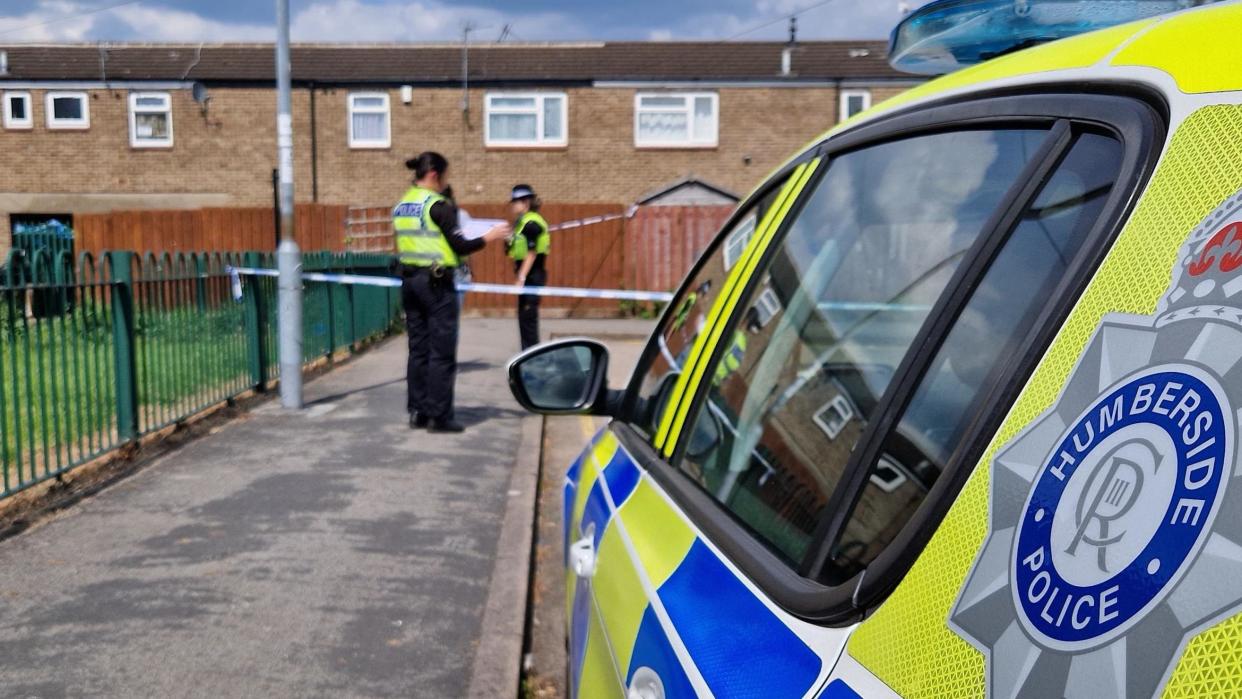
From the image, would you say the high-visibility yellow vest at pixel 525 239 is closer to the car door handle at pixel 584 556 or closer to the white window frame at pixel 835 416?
the car door handle at pixel 584 556

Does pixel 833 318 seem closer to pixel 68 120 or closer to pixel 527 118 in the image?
pixel 527 118

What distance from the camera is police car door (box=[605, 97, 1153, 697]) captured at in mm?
1204

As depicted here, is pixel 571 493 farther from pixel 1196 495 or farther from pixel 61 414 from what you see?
pixel 61 414

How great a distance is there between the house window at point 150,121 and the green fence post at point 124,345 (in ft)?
73.9

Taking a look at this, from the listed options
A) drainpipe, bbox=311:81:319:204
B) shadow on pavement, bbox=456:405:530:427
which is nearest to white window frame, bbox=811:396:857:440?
shadow on pavement, bbox=456:405:530:427

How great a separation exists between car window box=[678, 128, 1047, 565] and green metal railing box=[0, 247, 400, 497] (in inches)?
176

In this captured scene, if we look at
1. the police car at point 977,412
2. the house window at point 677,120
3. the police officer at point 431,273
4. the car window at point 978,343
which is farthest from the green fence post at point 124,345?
the house window at point 677,120

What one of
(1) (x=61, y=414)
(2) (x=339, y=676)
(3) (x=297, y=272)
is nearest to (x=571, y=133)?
(3) (x=297, y=272)

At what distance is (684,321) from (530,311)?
8308mm

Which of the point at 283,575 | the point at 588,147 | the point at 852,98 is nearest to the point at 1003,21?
the point at 283,575

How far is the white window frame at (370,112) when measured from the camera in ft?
89.9

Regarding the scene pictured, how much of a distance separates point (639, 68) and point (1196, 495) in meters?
28.3

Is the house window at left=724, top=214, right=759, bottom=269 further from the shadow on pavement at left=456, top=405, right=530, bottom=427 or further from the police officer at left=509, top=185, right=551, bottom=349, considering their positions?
the police officer at left=509, top=185, right=551, bottom=349

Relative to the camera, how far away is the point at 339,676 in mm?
3871
